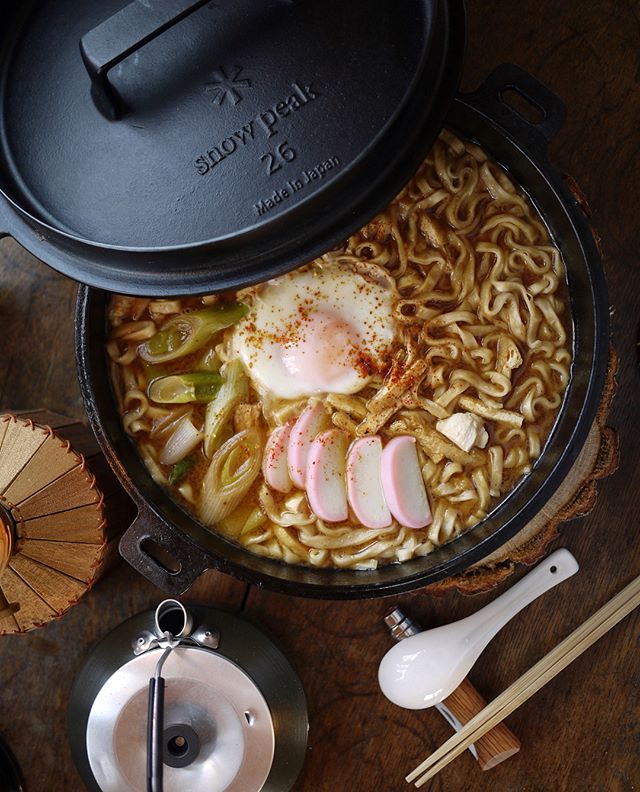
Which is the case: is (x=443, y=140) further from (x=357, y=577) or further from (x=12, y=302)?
(x=12, y=302)

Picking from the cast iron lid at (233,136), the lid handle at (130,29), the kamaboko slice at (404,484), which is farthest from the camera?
the kamaboko slice at (404,484)

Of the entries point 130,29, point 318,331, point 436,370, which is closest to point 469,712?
point 436,370

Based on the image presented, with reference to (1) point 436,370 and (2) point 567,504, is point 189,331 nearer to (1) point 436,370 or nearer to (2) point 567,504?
(1) point 436,370

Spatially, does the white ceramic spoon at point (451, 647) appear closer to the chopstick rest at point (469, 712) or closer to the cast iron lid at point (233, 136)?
the chopstick rest at point (469, 712)

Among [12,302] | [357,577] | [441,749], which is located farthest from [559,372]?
[12,302]

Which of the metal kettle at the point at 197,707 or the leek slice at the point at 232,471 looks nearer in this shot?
the leek slice at the point at 232,471

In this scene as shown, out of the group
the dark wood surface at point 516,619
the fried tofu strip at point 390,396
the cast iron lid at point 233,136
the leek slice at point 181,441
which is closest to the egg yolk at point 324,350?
the fried tofu strip at point 390,396
